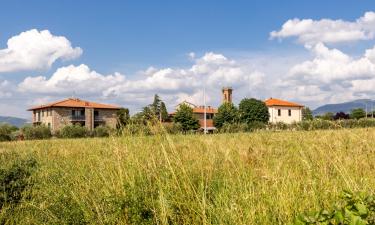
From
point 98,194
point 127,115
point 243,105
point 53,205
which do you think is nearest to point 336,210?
point 98,194

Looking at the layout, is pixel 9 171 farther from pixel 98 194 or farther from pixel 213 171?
pixel 213 171

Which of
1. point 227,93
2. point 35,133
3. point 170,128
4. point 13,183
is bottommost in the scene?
point 13,183

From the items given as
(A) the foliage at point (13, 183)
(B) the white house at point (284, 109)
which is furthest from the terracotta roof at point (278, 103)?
(A) the foliage at point (13, 183)

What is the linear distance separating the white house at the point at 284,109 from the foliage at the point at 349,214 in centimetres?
9839

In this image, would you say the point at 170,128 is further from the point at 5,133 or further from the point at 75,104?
the point at 75,104

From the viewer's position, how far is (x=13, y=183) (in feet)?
21.4

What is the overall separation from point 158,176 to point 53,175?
303 cm

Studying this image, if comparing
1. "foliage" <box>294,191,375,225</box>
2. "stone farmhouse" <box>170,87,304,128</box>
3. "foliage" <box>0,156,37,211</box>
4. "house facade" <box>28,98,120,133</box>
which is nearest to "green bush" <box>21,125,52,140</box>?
"house facade" <box>28,98,120,133</box>

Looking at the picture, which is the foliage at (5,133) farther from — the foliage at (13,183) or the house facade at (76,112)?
the foliage at (13,183)

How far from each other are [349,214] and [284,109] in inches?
Result: 4060

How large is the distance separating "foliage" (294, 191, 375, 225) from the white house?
98.4 m

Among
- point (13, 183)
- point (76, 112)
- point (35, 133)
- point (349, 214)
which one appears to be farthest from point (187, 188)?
point (76, 112)

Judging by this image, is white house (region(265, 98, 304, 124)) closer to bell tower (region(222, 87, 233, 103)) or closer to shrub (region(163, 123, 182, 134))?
bell tower (region(222, 87, 233, 103))

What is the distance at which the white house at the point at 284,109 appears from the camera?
328ft
